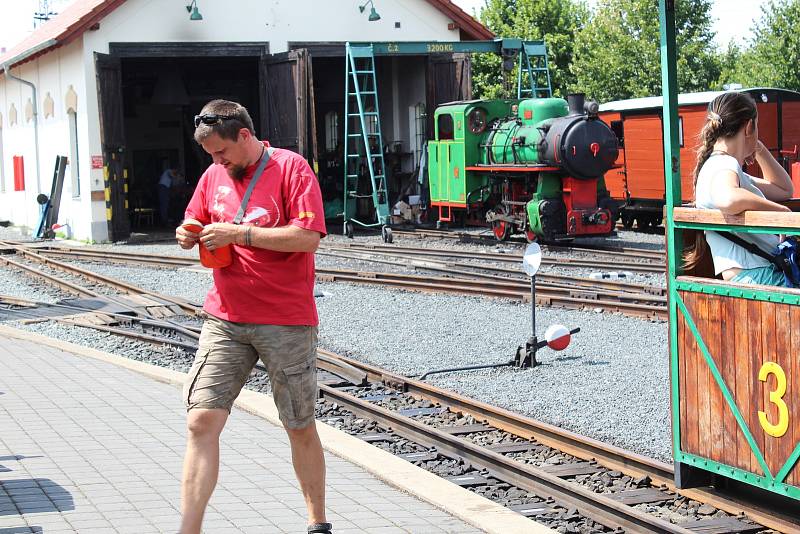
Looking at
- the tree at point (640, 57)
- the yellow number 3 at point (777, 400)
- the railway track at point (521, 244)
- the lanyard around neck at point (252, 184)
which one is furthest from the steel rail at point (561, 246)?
the tree at point (640, 57)

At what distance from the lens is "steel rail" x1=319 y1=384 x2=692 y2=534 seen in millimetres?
5562

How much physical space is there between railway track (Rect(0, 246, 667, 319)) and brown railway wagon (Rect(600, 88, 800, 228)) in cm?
599

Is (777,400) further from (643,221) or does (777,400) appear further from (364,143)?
(364,143)

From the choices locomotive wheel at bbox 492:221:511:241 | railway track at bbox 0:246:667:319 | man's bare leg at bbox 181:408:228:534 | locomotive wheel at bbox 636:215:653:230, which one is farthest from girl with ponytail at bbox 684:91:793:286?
locomotive wheel at bbox 636:215:653:230

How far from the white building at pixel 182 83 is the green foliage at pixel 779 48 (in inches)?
740

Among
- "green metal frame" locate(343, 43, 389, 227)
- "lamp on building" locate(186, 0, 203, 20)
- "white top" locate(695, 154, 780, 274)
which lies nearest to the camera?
"white top" locate(695, 154, 780, 274)

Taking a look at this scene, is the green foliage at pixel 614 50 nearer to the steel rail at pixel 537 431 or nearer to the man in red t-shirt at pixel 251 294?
the steel rail at pixel 537 431

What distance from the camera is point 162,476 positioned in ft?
20.7

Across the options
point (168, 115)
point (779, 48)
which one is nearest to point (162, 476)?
point (168, 115)

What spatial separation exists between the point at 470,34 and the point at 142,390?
73.8ft

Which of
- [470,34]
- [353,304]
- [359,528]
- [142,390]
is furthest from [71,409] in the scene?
[470,34]

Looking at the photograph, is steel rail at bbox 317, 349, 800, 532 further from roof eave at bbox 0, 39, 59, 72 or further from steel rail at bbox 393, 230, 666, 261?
roof eave at bbox 0, 39, 59, 72

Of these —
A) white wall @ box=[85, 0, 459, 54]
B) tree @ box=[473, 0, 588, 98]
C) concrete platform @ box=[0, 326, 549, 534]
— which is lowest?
concrete platform @ box=[0, 326, 549, 534]

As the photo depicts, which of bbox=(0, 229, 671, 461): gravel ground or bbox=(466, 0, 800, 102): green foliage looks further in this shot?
bbox=(466, 0, 800, 102): green foliage
